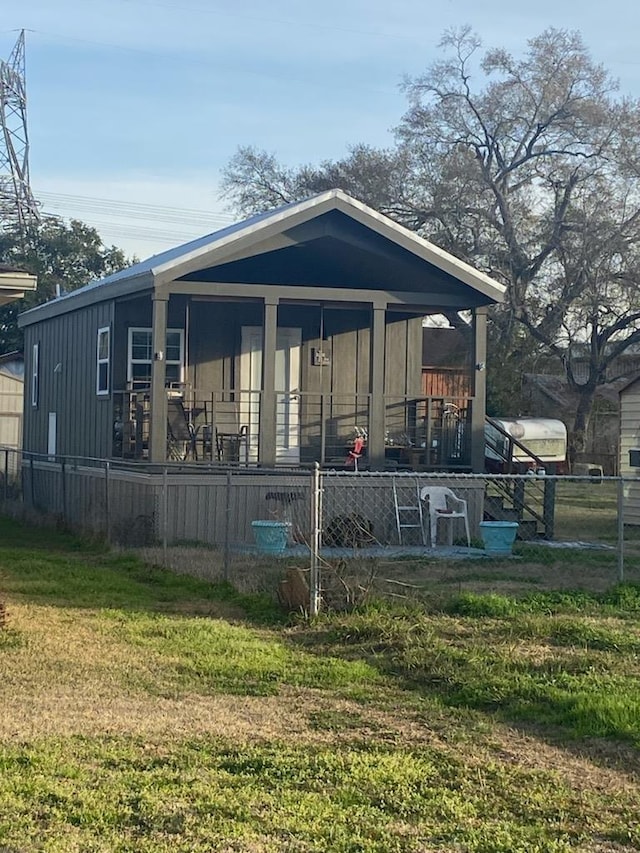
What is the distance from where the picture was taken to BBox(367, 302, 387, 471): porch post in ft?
53.3

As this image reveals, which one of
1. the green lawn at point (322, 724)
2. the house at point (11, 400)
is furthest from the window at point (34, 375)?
the green lawn at point (322, 724)

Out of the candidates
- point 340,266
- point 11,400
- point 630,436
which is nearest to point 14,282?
point 340,266

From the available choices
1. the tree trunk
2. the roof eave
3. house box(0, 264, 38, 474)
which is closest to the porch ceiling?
the roof eave

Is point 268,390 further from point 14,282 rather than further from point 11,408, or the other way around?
point 11,408

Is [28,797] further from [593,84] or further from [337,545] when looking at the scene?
[593,84]

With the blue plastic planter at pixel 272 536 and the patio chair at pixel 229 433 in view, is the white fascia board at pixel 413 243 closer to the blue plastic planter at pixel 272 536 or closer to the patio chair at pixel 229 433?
the patio chair at pixel 229 433

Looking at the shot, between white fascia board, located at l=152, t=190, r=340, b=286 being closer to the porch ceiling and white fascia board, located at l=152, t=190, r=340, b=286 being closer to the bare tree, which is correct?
the porch ceiling

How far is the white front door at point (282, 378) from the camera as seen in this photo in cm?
1820

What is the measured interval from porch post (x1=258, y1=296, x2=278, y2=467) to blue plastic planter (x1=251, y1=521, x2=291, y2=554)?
2.42 meters

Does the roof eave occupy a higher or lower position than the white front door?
higher

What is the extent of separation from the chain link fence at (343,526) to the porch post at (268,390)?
0.45m

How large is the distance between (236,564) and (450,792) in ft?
24.6

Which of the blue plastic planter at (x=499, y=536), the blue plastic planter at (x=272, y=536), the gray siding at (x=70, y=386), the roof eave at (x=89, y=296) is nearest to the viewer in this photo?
the blue plastic planter at (x=272, y=536)

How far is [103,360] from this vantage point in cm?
1892
